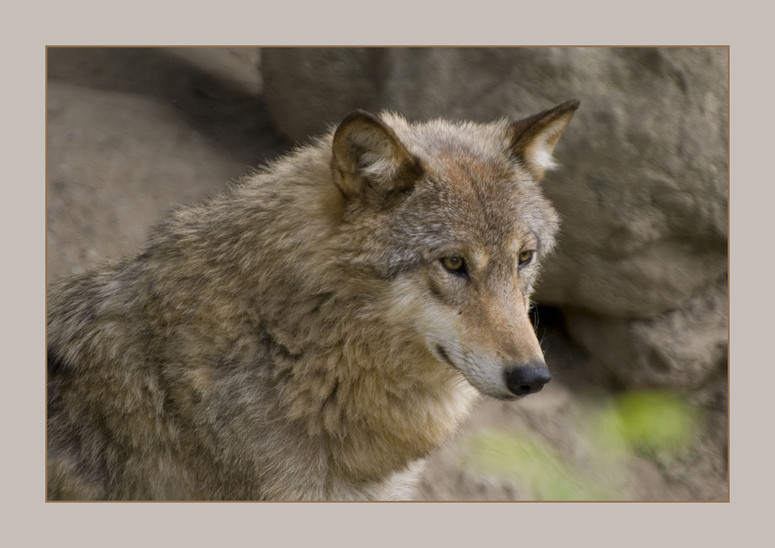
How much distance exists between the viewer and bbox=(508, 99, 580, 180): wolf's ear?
160 inches

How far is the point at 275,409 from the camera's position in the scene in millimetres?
3828

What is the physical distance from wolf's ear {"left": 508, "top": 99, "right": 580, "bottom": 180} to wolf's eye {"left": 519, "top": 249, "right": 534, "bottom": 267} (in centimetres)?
58

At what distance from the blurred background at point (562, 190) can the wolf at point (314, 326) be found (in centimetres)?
231

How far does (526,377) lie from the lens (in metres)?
3.34

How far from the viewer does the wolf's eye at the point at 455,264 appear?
3576 mm

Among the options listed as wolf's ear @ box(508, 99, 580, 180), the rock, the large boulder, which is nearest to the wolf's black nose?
wolf's ear @ box(508, 99, 580, 180)

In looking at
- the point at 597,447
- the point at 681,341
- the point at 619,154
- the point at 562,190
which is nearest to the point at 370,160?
the point at 562,190

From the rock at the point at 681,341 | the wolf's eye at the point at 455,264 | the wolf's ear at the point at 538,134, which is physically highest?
the wolf's ear at the point at 538,134

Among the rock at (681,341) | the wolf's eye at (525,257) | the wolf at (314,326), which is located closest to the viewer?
the wolf at (314,326)

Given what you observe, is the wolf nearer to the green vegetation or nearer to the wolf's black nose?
the wolf's black nose

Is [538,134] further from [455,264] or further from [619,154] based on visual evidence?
[619,154]

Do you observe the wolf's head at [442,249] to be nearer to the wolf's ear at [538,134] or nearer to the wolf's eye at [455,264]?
the wolf's eye at [455,264]

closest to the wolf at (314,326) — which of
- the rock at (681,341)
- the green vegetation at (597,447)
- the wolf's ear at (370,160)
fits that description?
the wolf's ear at (370,160)

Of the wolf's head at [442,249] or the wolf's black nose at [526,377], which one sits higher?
the wolf's head at [442,249]
